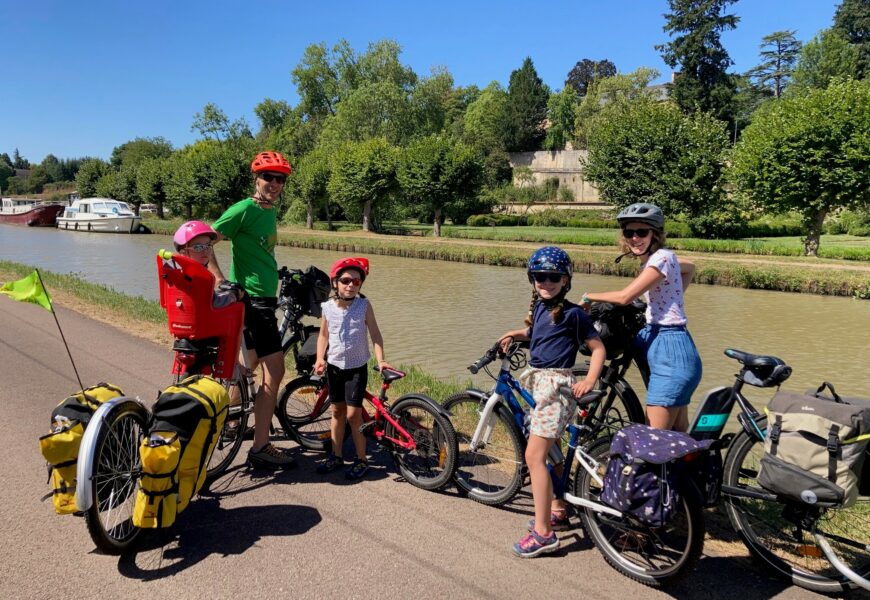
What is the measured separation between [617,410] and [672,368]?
0.98 meters

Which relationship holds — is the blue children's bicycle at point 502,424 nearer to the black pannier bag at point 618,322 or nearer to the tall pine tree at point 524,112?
the black pannier bag at point 618,322

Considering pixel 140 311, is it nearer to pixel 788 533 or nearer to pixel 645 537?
pixel 645 537

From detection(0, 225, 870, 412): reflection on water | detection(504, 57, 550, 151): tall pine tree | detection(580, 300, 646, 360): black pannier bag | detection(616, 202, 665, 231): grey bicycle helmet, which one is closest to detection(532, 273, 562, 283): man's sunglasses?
detection(616, 202, 665, 231): grey bicycle helmet

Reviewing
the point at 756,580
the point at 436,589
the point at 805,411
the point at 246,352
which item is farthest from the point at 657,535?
the point at 246,352

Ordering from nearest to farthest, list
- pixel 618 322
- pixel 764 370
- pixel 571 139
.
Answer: pixel 764 370, pixel 618 322, pixel 571 139

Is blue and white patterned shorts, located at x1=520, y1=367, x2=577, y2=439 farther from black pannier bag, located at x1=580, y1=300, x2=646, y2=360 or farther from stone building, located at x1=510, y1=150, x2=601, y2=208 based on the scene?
stone building, located at x1=510, y1=150, x2=601, y2=208

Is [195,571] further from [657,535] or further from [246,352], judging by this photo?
[657,535]

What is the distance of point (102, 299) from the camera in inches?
492

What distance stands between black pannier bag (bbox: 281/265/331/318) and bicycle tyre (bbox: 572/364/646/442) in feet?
7.34

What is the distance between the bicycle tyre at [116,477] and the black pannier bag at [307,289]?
1.80m

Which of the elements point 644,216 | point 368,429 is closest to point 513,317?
point 368,429

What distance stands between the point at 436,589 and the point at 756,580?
1.70 m

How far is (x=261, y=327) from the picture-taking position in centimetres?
459

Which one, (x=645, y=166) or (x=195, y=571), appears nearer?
Answer: (x=195, y=571)
